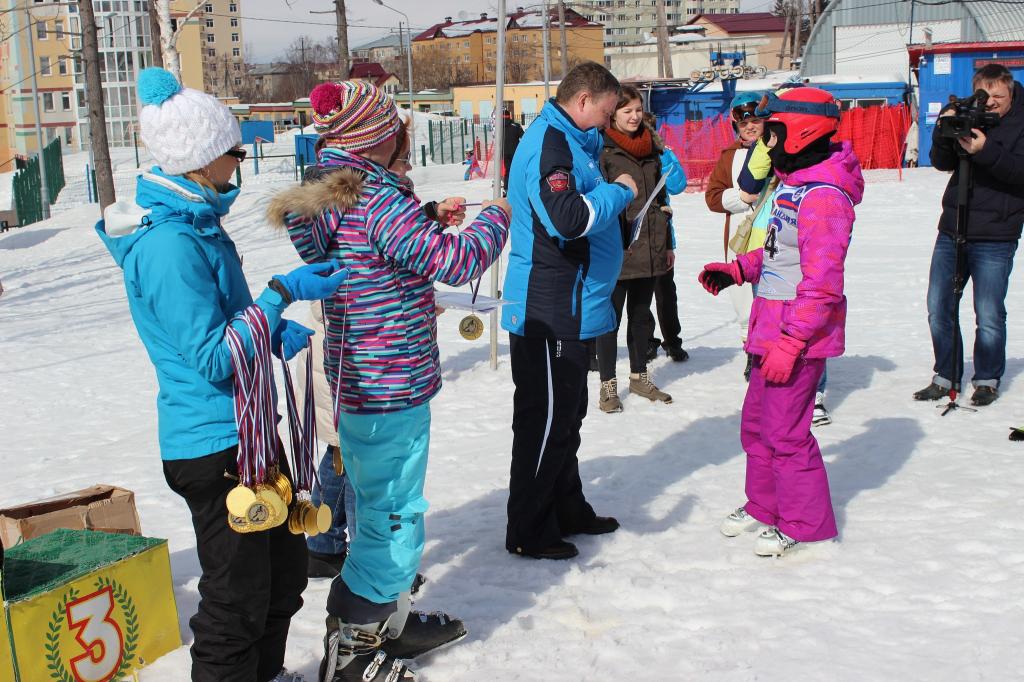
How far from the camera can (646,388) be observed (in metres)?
6.89

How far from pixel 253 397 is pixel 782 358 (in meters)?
2.15

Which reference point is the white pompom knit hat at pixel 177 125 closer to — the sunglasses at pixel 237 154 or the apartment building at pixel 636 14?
the sunglasses at pixel 237 154

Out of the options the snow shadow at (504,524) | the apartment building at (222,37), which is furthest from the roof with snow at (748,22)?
the snow shadow at (504,524)

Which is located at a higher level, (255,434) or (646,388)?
(255,434)

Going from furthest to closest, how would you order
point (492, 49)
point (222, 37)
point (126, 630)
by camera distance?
1. point (222, 37)
2. point (492, 49)
3. point (126, 630)

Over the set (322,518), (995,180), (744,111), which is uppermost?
(744,111)

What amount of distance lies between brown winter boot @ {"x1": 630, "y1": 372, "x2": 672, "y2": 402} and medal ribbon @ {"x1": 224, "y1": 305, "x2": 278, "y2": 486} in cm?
432

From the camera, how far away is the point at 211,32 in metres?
121

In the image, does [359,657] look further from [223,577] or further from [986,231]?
[986,231]

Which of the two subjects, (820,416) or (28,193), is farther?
(28,193)

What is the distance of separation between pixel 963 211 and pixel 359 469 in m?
4.36

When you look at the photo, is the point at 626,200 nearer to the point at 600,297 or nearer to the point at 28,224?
the point at 600,297

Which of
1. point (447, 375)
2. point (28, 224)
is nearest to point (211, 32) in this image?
point (28, 224)

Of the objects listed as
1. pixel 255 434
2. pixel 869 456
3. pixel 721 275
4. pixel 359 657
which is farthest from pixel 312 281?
pixel 869 456
